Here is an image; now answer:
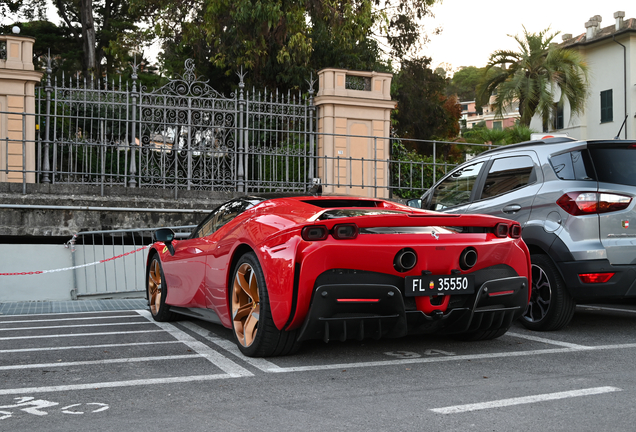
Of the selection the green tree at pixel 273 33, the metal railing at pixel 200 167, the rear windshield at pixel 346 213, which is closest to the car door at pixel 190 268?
the rear windshield at pixel 346 213

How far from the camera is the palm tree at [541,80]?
91.2 ft

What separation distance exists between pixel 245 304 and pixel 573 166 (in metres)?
3.00

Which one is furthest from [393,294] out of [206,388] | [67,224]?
[67,224]

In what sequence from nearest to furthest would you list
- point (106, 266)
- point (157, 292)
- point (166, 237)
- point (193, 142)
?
point (166, 237), point (157, 292), point (106, 266), point (193, 142)

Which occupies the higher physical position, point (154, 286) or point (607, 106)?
point (607, 106)

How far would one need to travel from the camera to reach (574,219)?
543 centimetres

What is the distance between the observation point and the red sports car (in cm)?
417

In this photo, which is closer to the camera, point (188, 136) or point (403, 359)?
point (403, 359)

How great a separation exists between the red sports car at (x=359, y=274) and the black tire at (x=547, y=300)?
0.83 metres

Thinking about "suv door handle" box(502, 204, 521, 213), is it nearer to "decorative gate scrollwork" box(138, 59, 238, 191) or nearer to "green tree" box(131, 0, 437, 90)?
"decorative gate scrollwork" box(138, 59, 238, 191)

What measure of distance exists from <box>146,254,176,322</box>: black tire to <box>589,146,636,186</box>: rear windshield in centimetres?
417

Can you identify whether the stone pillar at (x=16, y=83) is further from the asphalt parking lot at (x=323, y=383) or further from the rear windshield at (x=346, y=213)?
the rear windshield at (x=346, y=213)

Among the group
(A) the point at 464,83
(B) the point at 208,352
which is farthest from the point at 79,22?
(A) the point at 464,83

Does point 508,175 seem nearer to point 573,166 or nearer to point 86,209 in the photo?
point 573,166
